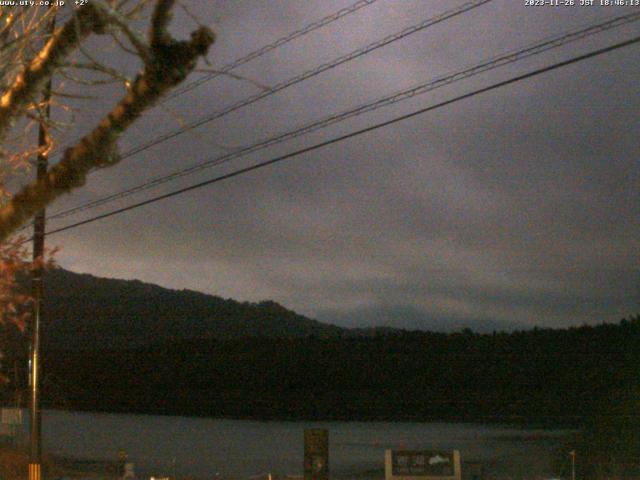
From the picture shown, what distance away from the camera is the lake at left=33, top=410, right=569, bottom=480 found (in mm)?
34812

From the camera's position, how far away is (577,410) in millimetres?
56344

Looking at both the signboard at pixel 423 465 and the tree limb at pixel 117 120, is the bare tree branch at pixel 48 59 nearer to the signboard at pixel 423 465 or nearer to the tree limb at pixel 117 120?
the tree limb at pixel 117 120

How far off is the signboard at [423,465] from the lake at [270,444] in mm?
10580

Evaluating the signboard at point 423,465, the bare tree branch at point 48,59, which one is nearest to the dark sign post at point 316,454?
the signboard at point 423,465

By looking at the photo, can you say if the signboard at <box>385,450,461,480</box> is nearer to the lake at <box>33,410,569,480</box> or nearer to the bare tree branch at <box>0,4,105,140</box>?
the lake at <box>33,410,569,480</box>

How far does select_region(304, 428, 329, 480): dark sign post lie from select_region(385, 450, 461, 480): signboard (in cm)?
136

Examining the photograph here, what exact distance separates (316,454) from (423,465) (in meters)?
2.24

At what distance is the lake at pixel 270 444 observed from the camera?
114 feet

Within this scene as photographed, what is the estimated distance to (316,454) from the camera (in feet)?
68.3

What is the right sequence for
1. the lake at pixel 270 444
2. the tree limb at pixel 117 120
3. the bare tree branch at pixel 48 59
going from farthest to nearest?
the lake at pixel 270 444 → the bare tree branch at pixel 48 59 → the tree limb at pixel 117 120

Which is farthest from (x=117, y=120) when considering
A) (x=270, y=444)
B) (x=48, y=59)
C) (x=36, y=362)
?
(x=270, y=444)

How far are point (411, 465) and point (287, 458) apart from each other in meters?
19.2

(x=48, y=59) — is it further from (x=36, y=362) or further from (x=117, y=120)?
(x=36, y=362)

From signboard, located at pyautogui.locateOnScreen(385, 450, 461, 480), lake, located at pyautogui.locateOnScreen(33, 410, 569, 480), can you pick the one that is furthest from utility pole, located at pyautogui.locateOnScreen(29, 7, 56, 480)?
lake, located at pyautogui.locateOnScreen(33, 410, 569, 480)
